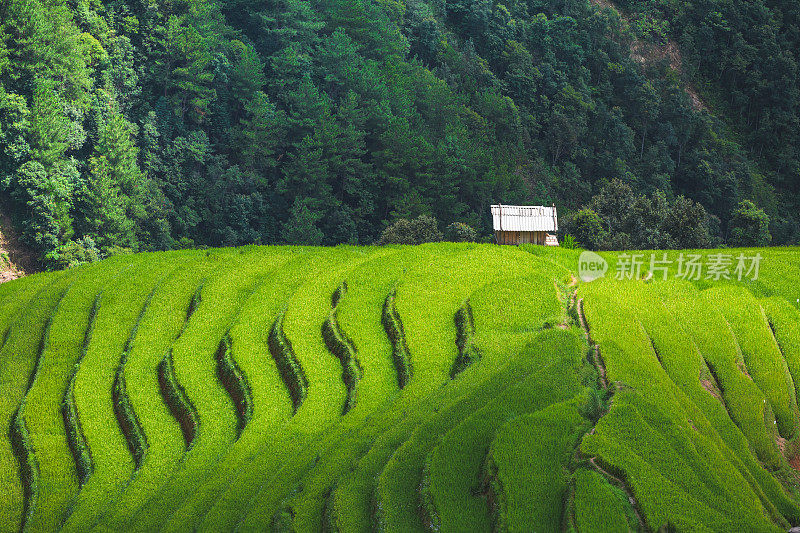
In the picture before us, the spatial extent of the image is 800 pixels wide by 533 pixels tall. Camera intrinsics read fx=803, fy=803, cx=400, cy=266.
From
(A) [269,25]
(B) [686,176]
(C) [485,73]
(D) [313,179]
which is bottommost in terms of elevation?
(B) [686,176]

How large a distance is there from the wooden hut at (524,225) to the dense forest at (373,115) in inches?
155

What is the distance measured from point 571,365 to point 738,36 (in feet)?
176

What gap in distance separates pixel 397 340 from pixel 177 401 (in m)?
5.26

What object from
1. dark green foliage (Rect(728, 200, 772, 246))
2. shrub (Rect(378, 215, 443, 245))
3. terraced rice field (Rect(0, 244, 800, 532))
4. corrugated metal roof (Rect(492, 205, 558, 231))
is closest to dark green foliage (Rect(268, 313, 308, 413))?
terraced rice field (Rect(0, 244, 800, 532))

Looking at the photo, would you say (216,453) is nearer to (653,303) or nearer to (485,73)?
(653,303)

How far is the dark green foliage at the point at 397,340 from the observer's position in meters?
17.9

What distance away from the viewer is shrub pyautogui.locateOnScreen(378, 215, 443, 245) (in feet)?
113

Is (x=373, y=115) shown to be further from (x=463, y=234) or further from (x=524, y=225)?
(x=524, y=225)

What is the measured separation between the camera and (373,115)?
160 feet

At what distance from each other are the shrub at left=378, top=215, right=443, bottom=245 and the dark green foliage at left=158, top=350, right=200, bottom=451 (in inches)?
641


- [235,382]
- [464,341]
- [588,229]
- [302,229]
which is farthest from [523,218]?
[302,229]

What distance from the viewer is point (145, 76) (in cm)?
4525

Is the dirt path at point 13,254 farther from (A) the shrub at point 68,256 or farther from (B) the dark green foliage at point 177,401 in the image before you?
(B) the dark green foliage at point 177,401

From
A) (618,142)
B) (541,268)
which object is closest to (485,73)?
(618,142)
